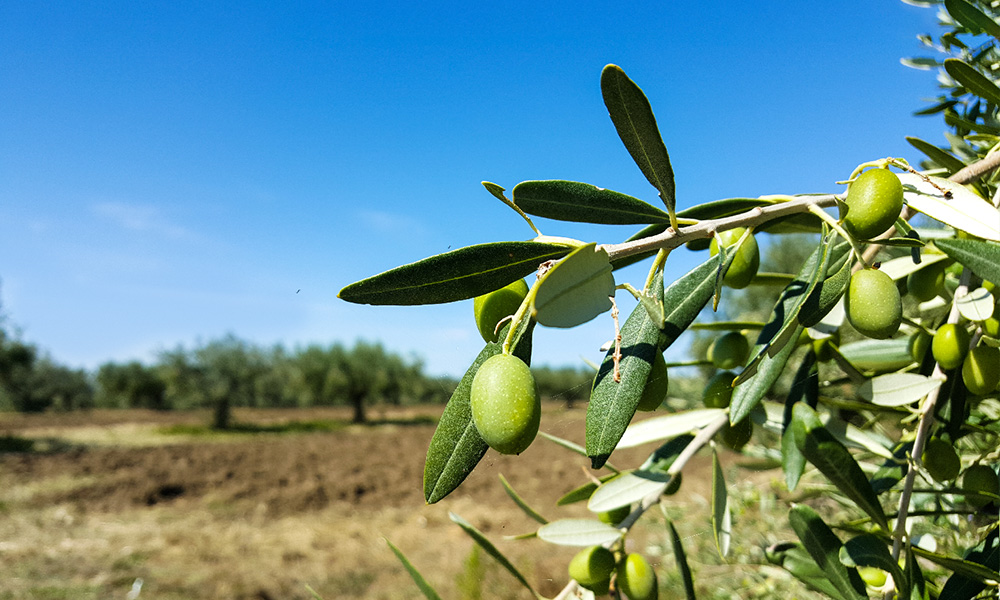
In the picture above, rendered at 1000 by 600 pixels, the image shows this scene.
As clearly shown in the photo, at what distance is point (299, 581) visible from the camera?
302 inches

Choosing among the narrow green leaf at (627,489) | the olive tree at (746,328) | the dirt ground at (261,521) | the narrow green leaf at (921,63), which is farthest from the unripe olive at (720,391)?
the dirt ground at (261,521)

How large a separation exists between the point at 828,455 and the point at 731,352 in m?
0.21

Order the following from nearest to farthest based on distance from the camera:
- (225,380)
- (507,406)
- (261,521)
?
(507,406) < (261,521) < (225,380)

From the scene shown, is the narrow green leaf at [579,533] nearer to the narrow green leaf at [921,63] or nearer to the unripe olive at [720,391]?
the unripe olive at [720,391]

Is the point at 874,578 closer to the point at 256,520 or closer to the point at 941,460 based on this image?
the point at 941,460

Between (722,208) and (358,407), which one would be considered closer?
(722,208)

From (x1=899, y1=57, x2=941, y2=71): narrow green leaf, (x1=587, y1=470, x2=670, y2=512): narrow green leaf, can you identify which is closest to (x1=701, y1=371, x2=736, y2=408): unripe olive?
(x1=587, y1=470, x2=670, y2=512): narrow green leaf

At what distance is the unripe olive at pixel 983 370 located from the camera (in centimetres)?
77

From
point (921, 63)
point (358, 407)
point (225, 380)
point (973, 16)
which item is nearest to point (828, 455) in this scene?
point (973, 16)

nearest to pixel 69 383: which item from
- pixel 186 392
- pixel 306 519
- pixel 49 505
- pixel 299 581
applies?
pixel 186 392

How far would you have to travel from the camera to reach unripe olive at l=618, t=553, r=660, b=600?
0.83 m

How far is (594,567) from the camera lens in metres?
0.84

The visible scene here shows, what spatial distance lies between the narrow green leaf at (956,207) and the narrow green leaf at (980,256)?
0.06ft

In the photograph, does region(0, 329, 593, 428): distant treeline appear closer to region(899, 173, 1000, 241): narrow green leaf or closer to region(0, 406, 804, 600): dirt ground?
region(0, 406, 804, 600): dirt ground
